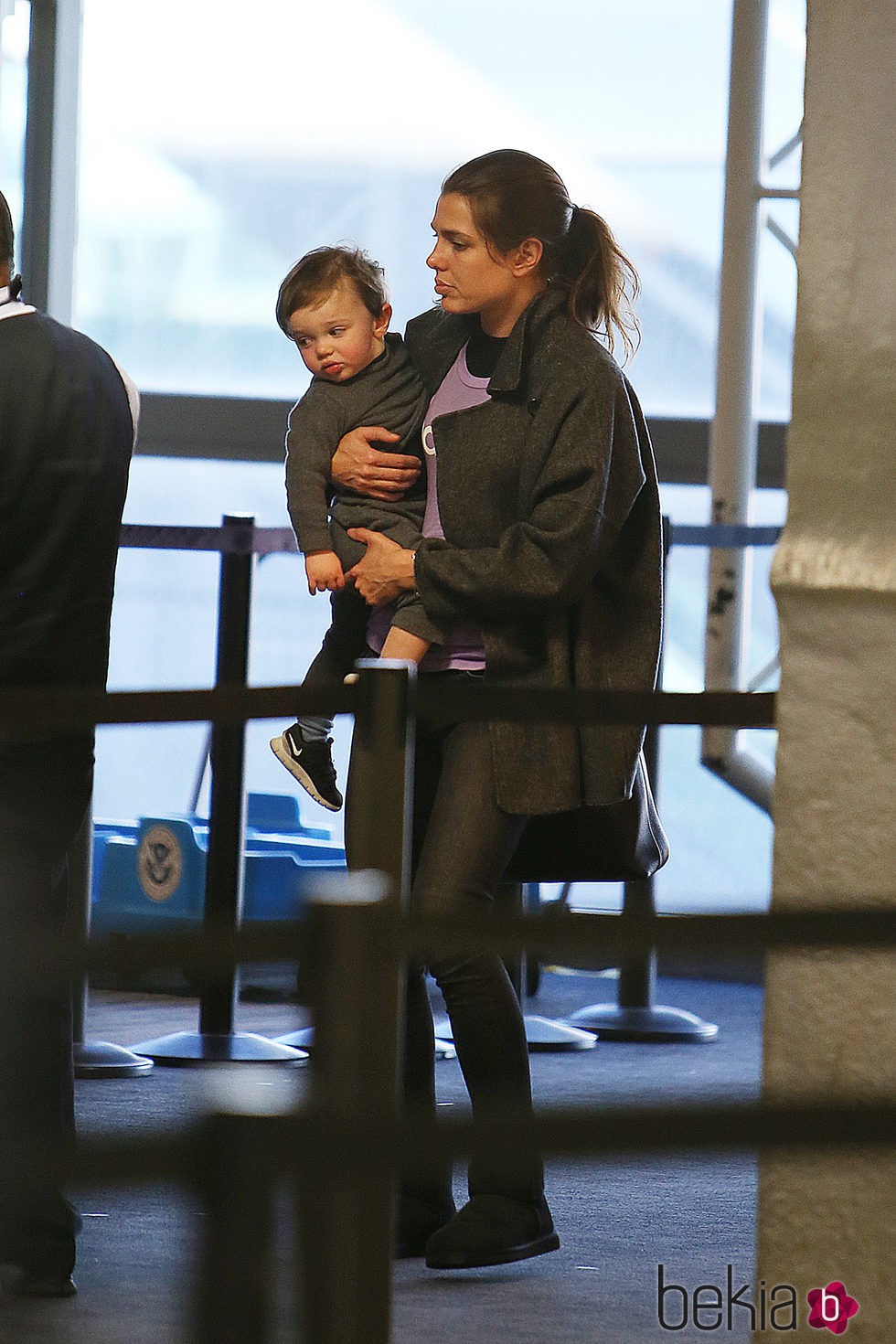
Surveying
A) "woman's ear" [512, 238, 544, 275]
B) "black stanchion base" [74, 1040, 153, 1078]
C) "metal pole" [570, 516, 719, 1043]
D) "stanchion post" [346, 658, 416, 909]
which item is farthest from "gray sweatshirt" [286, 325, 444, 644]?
"metal pole" [570, 516, 719, 1043]

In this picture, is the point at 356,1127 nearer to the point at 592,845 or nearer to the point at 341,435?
the point at 592,845

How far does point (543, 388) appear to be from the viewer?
269 centimetres

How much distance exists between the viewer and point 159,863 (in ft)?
16.5

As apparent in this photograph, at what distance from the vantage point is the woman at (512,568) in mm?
2666

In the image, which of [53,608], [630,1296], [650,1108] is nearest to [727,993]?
[630,1296]

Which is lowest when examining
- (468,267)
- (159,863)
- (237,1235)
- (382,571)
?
(159,863)

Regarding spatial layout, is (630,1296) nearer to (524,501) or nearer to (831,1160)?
(831,1160)

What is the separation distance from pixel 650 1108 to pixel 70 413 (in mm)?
1710

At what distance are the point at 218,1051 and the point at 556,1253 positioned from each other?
5.16 feet

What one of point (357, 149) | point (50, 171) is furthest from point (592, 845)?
point (357, 149)

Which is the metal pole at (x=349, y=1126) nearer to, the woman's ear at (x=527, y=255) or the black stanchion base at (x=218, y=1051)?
the woman's ear at (x=527, y=255)

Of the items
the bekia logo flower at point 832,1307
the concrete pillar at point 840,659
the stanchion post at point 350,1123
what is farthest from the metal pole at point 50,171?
the stanchion post at point 350,1123

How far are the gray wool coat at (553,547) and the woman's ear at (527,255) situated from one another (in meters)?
0.05

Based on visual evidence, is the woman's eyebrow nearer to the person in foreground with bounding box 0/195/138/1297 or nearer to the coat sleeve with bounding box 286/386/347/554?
the coat sleeve with bounding box 286/386/347/554
